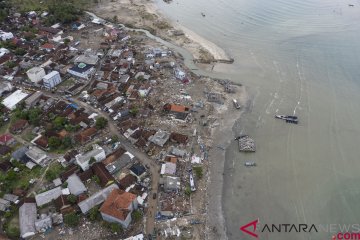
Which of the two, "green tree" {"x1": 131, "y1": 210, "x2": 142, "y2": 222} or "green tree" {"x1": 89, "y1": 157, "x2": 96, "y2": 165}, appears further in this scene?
"green tree" {"x1": 89, "y1": 157, "x2": 96, "y2": 165}

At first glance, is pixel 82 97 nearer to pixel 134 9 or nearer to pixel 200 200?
pixel 200 200

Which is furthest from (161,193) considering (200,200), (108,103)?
(108,103)

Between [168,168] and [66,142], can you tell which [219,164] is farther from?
[66,142]

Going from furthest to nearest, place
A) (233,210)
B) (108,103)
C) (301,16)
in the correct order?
(301,16)
(108,103)
(233,210)

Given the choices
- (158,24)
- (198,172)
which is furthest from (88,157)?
(158,24)

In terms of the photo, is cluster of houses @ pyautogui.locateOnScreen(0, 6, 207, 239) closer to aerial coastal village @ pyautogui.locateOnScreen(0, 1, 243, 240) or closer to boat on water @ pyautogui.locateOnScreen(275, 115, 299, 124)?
aerial coastal village @ pyautogui.locateOnScreen(0, 1, 243, 240)

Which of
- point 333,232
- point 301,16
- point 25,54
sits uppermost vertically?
point 301,16

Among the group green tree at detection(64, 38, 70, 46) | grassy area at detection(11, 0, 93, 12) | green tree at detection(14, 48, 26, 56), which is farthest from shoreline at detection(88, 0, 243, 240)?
grassy area at detection(11, 0, 93, 12)
